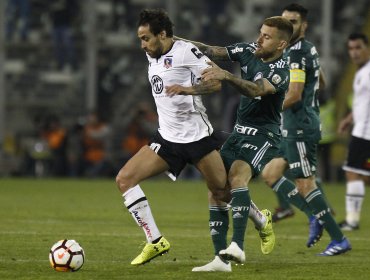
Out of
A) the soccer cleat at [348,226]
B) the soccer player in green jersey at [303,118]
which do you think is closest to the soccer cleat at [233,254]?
the soccer player in green jersey at [303,118]

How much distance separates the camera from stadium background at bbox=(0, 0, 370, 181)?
24125 millimetres

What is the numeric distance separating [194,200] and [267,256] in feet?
24.6

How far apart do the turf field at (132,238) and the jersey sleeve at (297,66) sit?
63.7 inches

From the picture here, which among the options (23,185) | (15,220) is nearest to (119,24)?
(23,185)

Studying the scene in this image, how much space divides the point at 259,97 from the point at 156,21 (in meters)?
1.02

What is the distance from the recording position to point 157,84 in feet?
28.1

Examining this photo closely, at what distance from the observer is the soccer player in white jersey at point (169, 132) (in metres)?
8.49

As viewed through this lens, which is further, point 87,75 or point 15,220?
point 87,75

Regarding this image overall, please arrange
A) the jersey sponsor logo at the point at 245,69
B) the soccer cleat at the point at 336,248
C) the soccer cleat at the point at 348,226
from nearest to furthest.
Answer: the jersey sponsor logo at the point at 245,69
the soccer cleat at the point at 336,248
the soccer cleat at the point at 348,226

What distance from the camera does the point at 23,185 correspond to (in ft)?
65.5

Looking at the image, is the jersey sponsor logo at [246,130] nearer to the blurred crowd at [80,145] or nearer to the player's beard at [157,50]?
the player's beard at [157,50]

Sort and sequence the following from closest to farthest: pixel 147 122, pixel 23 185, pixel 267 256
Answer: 1. pixel 267 256
2. pixel 23 185
3. pixel 147 122

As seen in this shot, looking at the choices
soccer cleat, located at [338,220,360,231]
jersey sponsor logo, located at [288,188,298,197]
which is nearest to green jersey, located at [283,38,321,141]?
jersey sponsor logo, located at [288,188,298,197]

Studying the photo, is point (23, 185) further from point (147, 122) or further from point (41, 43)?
point (41, 43)
